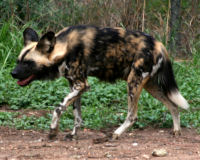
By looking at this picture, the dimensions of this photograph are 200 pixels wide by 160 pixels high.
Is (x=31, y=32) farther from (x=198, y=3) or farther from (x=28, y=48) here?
(x=198, y=3)

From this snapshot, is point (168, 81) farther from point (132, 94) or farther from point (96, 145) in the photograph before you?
point (96, 145)

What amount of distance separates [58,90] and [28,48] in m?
1.63

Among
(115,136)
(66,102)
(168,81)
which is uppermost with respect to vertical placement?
(168,81)

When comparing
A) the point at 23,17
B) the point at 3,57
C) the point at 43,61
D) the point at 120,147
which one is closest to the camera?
the point at 120,147

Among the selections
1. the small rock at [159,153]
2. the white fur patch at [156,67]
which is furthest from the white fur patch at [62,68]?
the small rock at [159,153]

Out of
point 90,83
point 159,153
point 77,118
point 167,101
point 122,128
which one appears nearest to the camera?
point 159,153

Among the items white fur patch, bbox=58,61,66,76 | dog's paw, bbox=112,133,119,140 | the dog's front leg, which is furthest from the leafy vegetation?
white fur patch, bbox=58,61,66,76

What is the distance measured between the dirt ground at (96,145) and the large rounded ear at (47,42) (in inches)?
35.8

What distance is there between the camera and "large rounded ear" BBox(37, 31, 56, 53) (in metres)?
4.16

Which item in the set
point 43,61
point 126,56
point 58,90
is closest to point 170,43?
point 58,90

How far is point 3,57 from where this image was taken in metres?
6.76

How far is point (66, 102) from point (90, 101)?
1.50 metres

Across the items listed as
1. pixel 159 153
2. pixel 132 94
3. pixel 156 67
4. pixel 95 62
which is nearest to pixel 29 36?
pixel 95 62

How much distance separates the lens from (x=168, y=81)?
181 inches
